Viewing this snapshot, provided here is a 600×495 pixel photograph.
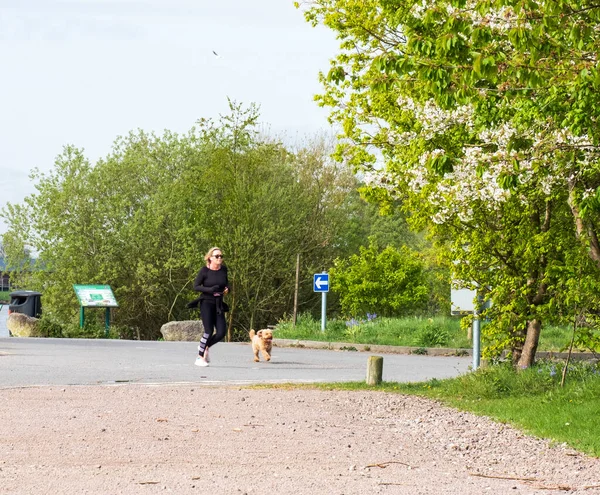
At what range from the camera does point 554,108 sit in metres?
8.64

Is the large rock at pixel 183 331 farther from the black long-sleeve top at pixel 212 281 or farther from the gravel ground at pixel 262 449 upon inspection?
the gravel ground at pixel 262 449

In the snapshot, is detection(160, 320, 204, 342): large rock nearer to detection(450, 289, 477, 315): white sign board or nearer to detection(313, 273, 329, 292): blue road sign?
detection(313, 273, 329, 292): blue road sign

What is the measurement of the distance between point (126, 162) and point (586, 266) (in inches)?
1148

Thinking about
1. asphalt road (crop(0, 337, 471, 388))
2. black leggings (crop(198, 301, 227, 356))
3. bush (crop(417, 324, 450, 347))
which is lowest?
asphalt road (crop(0, 337, 471, 388))

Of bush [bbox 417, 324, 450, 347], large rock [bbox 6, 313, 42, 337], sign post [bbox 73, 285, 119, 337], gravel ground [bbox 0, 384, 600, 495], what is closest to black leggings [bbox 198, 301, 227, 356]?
gravel ground [bbox 0, 384, 600, 495]

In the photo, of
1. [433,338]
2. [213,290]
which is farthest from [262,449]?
[433,338]

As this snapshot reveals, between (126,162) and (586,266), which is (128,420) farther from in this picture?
(126,162)

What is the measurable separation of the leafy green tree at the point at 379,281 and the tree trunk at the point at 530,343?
18956mm

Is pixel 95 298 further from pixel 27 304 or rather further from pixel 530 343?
pixel 530 343

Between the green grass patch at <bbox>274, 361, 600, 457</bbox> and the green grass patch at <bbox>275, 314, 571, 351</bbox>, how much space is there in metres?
10.1

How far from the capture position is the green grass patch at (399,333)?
24.4 meters

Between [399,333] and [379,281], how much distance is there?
300 inches

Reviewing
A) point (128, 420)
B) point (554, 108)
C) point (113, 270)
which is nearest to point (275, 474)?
point (128, 420)

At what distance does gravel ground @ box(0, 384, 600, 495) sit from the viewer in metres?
6.64
